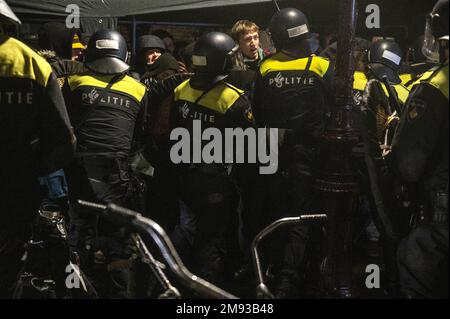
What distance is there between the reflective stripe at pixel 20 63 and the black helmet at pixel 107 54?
1.34 metres

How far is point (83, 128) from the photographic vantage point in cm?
483

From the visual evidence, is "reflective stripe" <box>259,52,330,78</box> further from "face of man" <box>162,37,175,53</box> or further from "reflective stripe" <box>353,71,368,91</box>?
"face of man" <box>162,37,175,53</box>

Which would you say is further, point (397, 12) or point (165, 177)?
point (397, 12)

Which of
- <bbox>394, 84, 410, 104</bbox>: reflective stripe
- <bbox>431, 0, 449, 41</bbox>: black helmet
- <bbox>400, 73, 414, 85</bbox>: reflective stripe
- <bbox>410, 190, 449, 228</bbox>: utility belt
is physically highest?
<bbox>431, 0, 449, 41</bbox>: black helmet

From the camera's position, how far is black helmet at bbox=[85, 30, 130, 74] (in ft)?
16.3

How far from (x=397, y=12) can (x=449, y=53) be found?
8311mm

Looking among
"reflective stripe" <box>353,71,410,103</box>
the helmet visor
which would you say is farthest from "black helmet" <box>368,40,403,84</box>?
the helmet visor

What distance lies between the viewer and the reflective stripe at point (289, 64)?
5.18 meters

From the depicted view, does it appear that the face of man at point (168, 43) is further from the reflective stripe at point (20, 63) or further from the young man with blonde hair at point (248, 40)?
the reflective stripe at point (20, 63)

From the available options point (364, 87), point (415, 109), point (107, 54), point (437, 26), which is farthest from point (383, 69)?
point (415, 109)

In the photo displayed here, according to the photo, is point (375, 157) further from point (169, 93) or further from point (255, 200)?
point (169, 93)

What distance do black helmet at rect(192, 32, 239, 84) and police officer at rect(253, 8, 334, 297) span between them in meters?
0.57

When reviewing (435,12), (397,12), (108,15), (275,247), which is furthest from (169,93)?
(397,12)

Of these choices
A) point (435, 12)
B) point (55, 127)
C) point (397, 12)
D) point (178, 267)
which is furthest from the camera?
point (397, 12)
